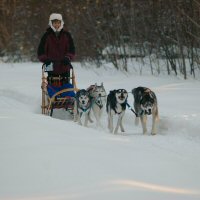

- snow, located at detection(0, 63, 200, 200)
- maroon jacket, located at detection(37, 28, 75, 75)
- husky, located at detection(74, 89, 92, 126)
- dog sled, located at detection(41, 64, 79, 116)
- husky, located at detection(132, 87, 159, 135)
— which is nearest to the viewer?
snow, located at detection(0, 63, 200, 200)

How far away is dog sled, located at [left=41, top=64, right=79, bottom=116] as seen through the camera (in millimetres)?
7379

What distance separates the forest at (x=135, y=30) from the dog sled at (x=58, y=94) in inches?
107

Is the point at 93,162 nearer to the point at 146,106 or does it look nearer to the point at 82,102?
the point at 146,106

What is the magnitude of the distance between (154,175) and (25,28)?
20.6 metres

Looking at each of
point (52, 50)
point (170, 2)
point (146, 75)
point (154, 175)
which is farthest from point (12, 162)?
point (146, 75)

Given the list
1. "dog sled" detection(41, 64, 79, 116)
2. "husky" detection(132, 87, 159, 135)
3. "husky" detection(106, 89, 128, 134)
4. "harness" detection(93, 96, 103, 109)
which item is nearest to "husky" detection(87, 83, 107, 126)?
"harness" detection(93, 96, 103, 109)

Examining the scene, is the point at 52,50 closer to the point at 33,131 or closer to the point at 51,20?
the point at 51,20

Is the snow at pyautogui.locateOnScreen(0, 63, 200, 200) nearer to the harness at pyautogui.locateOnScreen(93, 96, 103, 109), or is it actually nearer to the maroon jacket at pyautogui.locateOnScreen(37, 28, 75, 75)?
the harness at pyautogui.locateOnScreen(93, 96, 103, 109)

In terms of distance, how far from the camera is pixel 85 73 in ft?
47.0

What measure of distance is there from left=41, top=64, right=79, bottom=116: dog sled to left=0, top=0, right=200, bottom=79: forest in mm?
Result: 2708

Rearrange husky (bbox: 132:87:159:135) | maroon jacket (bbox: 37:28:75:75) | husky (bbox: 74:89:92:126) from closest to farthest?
husky (bbox: 132:87:159:135) < husky (bbox: 74:89:92:126) < maroon jacket (bbox: 37:28:75:75)

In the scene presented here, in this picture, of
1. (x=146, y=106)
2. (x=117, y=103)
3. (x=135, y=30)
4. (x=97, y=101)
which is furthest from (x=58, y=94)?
(x=135, y=30)

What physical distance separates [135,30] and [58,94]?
21.6 ft

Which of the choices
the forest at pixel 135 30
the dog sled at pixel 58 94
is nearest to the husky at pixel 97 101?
the dog sled at pixel 58 94
